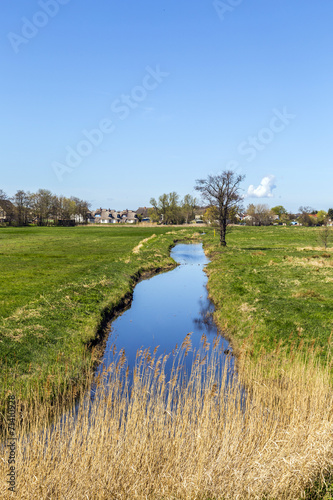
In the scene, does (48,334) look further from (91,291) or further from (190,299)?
(190,299)

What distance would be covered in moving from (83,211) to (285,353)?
162 meters

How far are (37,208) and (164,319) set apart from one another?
134 m

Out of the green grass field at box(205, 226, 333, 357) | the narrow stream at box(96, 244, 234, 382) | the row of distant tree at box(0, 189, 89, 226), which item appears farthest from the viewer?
the row of distant tree at box(0, 189, 89, 226)

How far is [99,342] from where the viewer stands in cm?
1781

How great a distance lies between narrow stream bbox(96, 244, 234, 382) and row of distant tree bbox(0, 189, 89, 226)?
115m

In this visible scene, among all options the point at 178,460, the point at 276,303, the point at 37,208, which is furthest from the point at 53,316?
the point at 37,208

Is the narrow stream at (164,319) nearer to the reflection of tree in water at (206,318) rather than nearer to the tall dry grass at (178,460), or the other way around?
the reflection of tree in water at (206,318)

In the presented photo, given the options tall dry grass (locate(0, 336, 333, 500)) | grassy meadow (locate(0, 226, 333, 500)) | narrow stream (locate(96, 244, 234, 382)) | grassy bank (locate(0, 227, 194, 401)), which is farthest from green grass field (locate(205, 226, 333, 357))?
grassy bank (locate(0, 227, 194, 401))

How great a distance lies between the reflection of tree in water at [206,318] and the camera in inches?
792

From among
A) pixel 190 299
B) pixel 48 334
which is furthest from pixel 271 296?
pixel 48 334

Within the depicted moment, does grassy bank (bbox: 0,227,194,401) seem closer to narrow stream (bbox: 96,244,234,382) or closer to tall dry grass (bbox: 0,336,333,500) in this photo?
narrow stream (bbox: 96,244,234,382)

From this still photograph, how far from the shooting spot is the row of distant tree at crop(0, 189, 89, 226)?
439 feet

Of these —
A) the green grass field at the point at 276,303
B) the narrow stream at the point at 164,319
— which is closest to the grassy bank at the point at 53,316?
the narrow stream at the point at 164,319

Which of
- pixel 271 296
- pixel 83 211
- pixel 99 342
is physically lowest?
pixel 99 342
